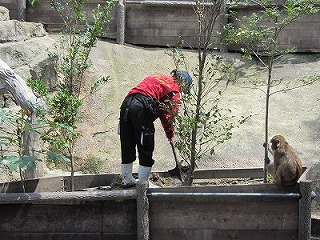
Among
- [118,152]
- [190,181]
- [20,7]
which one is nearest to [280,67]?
[118,152]

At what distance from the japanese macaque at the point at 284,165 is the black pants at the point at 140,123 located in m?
1.23

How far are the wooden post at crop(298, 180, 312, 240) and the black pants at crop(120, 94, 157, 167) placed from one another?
178 cm

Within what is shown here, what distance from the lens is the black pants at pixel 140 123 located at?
20.2 feet

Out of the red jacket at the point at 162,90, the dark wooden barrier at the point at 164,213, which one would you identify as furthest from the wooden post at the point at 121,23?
the dark wooden barrier at the point at 164,213

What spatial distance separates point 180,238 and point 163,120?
163cm

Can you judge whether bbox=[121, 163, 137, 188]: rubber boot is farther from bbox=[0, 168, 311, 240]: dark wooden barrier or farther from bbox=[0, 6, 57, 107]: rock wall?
bbox=[0, 6, 57, 107]: rock wall

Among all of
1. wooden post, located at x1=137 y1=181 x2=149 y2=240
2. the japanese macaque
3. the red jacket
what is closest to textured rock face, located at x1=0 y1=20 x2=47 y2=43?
the red jacket

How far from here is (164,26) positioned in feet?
43.1

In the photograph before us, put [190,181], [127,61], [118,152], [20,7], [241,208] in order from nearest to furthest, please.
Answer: [241,208] → [190,181] → [118,152] → [127,61] → [20,7]

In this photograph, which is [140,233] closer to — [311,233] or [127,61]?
[311,233]

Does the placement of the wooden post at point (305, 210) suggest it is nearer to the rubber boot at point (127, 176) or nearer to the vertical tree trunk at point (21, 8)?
the rubber boot at point (127, 176)

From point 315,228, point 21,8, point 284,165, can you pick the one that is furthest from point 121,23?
point 315,228

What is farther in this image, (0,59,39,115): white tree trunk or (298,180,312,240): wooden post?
(0,59,39,115): white tree trunk

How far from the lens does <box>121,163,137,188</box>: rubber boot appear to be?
6.46m
